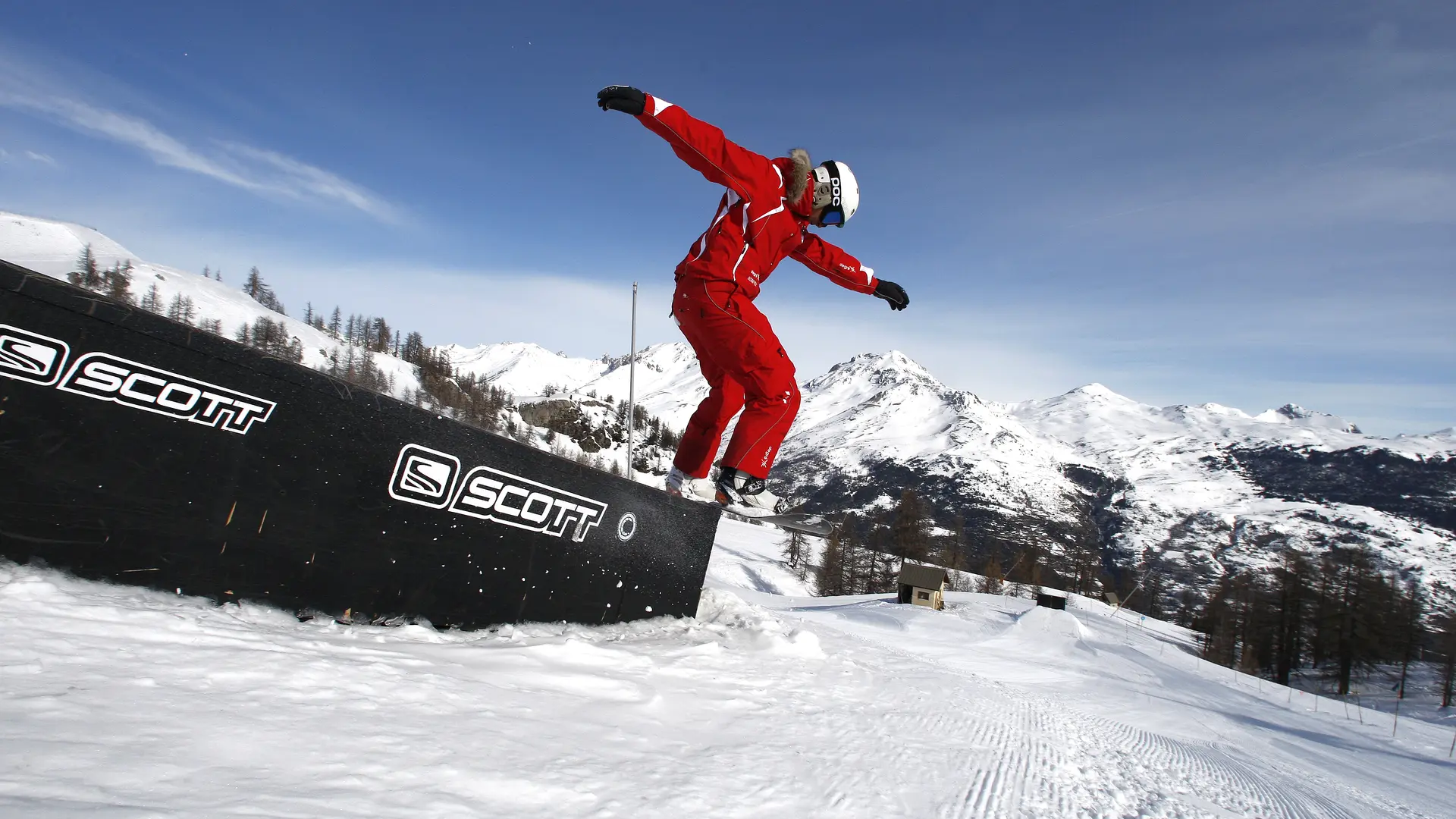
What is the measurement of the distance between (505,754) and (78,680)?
1.01 m

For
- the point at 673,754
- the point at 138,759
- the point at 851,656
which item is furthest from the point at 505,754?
the point at 851,656

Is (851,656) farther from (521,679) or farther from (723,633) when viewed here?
(521,679)

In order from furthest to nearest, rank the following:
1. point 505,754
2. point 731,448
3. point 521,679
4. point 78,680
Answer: point 731,448, point 521,679, point 505,754, point 78,680

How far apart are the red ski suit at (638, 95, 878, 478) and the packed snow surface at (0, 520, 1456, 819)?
135cm

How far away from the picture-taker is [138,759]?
131 centimetres

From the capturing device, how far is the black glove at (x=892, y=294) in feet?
16.5

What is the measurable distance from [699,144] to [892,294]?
2.09 m

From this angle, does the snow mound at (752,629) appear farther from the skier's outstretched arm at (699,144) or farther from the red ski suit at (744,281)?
the skier's outstretched arm at (699,144)

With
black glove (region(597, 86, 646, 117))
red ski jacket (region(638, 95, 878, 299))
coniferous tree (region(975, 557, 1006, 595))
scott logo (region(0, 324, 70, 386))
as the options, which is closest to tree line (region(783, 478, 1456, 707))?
coniferous tree (region(975, 557, 1006, 595))

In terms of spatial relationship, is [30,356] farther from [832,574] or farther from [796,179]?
[832,574]

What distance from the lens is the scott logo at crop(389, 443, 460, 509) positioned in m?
3.05

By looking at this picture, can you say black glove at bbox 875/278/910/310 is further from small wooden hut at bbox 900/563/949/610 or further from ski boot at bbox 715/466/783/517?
small wooden hut at bbox 900/563/949/610

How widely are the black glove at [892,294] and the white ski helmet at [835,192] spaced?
0.81m

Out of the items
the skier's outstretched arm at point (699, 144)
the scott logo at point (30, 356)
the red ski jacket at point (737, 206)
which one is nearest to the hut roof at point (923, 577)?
the red ski jacket at point (737, 206)
